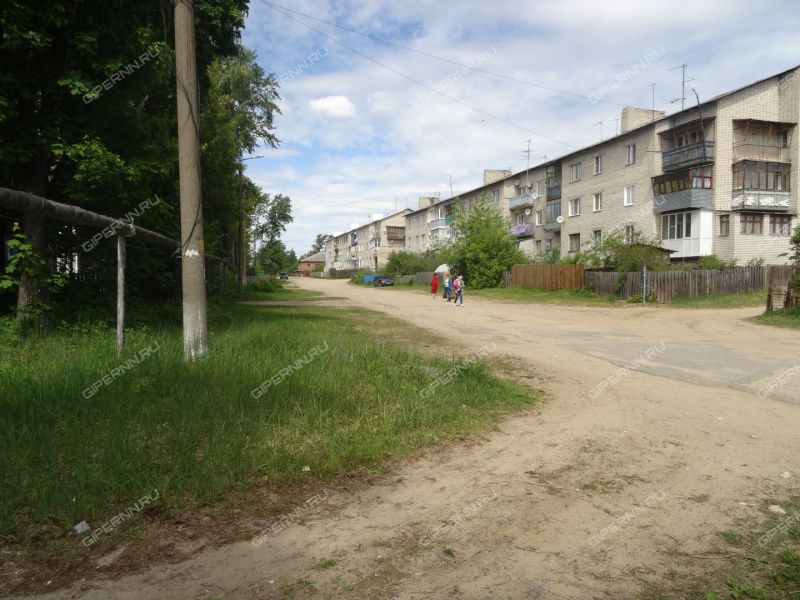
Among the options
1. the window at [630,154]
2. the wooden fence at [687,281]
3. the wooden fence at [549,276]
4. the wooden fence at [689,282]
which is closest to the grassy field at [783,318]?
the wooden fence at [687,281]

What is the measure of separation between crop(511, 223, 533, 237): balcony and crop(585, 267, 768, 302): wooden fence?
23643mm

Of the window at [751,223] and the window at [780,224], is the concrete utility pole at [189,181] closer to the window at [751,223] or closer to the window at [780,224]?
the window at [751,223]

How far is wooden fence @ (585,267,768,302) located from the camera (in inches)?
1010

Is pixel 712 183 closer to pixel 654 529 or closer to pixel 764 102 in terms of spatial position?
pixel 764 102

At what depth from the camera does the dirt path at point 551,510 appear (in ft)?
9.70

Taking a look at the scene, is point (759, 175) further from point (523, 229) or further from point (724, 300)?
point (523, 229)

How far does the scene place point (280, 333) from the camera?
416 inches

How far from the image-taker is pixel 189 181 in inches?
Answer: 302

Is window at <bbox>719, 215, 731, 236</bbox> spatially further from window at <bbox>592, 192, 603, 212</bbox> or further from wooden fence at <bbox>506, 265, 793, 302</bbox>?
window at <bbox>592, 192, 603, 212</bbox>

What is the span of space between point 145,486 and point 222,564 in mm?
1110

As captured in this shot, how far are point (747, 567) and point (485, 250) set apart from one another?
38834 mm

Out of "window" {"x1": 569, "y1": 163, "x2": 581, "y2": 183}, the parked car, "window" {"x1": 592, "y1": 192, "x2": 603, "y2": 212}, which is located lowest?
the parked car

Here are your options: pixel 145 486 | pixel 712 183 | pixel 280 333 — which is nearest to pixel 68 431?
pixel 145 486

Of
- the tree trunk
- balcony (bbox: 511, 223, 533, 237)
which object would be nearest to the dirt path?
the tree trunk
